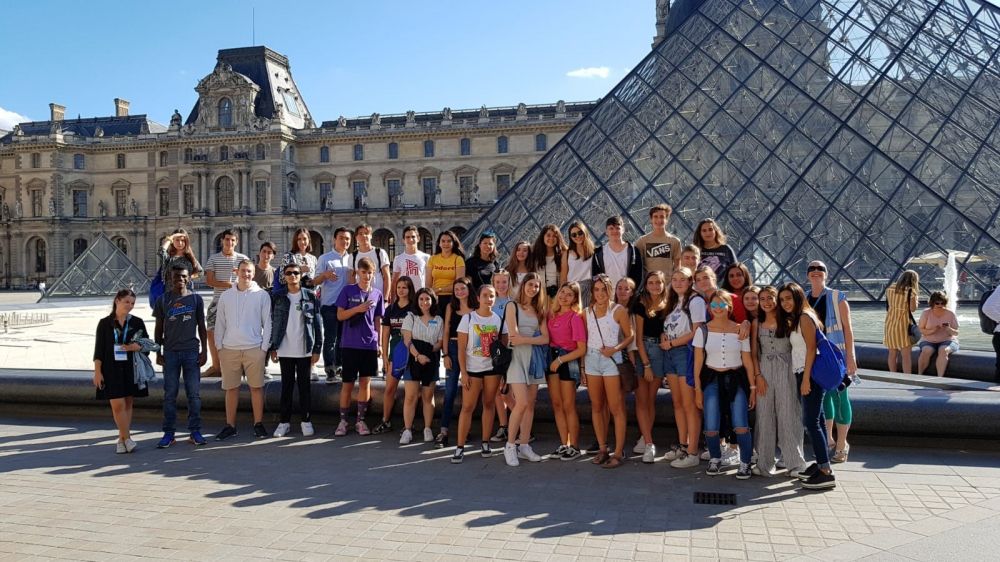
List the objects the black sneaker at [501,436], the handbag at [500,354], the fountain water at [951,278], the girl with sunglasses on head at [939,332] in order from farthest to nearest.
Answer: the fountain water at [951,278] → the girl with sunglasses on head at [939,332] → the black sneaker at [501,436] → the handbag at [500,354]

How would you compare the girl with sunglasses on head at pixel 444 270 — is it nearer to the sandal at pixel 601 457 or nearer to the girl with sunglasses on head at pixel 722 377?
the sandal at pixel 601 457

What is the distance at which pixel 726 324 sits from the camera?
4.72 meters

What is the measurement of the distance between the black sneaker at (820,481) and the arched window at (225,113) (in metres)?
51.9

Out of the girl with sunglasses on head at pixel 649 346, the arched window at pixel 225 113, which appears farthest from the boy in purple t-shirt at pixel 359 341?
the arched window at pixel 225 113

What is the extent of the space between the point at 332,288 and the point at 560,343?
8.54 ft

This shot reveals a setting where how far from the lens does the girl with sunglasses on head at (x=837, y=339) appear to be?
4.83 metres

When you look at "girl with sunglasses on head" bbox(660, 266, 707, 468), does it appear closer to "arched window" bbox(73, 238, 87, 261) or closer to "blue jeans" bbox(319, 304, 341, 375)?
"blue jeans" bbox(319, 304, 341, 375)

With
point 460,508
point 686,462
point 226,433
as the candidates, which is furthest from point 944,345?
point 226,433

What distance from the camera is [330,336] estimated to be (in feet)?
22.5

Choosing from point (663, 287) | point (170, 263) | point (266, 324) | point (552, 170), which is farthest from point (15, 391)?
point (552, 170)

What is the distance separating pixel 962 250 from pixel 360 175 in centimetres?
4423

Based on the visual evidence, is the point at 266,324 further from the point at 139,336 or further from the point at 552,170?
the point at 552,170

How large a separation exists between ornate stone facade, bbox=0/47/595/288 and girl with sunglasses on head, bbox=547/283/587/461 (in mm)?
43383

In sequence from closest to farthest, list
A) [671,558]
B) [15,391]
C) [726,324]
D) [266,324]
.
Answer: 1. [671,558]
2. [726,324]
3. [266,324]
4. [15,391]
